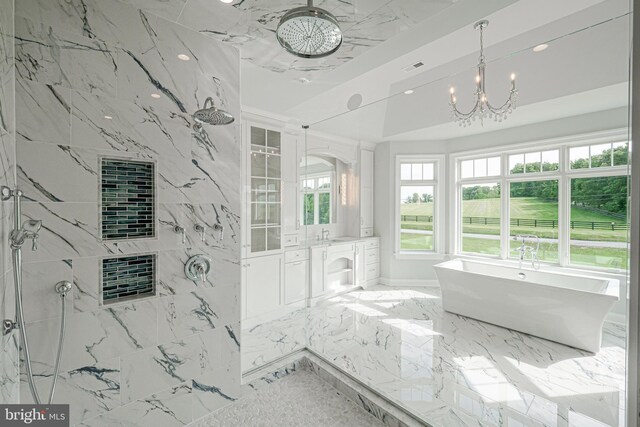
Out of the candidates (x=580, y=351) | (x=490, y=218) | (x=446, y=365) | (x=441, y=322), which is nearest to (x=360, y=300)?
(x=441, y=322)

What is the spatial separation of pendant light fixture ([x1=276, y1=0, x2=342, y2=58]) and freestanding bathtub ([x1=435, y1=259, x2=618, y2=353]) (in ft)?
8.70

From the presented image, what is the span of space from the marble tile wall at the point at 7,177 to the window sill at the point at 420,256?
4325mm

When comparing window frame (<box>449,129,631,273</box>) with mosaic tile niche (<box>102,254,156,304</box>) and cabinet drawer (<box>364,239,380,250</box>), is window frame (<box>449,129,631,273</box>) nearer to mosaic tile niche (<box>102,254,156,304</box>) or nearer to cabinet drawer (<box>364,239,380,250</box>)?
cabinet drawer (<box>364,239,380,250</box>)

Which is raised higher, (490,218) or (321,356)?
(490,218)

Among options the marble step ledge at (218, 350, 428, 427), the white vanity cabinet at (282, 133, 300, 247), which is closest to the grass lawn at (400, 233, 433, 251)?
the white vanity cabinet at (282, 133, 300, 247)

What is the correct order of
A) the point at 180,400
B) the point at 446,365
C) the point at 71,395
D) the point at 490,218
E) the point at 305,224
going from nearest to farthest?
the point at 71,395 < the point at 180,400 < the point at 446,365 < the point at 490,218 < the point at 305,224

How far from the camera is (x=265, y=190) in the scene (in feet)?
12.5

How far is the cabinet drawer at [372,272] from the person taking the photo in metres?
4.91

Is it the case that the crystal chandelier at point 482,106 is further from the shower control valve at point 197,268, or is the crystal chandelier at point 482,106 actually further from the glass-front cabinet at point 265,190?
the shower control valve at point 197,268

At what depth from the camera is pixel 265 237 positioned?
377 cm

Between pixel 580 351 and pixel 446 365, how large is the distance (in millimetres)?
1330

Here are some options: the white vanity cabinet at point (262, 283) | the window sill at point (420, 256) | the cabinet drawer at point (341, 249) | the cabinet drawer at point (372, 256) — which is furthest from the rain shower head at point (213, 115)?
the cabinet drawer at point (372, 256)

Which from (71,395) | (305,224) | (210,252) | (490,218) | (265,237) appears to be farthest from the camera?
(305,224)

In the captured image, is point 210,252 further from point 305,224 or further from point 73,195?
point 305,224
